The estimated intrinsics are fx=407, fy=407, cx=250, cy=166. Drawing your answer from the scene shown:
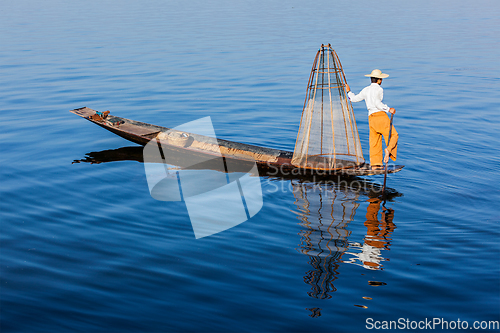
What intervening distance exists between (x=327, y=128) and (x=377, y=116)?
158cm

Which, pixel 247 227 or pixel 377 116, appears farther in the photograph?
pixel 377 116

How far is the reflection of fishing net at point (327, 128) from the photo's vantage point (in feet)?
28.5

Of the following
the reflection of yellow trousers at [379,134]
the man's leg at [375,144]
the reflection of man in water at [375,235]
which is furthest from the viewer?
the man's leg at [375,144]

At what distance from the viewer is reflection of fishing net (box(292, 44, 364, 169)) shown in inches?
342

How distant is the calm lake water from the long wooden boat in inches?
15.7

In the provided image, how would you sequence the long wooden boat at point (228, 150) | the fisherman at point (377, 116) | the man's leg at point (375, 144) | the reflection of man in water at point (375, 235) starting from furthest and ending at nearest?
the long wooden boat at point (228, 150) → the man's leg at point (375, 144) → the fisherman at point (377, 116) → the reflection of man in water at point (375, 235)

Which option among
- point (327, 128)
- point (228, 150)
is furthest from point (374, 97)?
point (228, 150)

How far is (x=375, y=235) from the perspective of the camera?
22.2ft

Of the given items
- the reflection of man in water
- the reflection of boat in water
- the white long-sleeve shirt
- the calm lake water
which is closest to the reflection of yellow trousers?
the white long-sleeve shirt

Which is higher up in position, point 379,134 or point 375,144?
point 379,134

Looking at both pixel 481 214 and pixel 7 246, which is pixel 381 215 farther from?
pixel 7 246

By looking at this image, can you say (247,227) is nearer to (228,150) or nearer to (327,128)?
(228,150)

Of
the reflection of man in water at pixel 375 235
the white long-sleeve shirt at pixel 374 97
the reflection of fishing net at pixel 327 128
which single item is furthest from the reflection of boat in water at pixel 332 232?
the white long-sleeve shirt at pixel 374 97

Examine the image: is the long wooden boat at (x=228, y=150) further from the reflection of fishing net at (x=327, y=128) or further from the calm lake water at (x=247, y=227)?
the calm lake water at (x=247, y=227)
